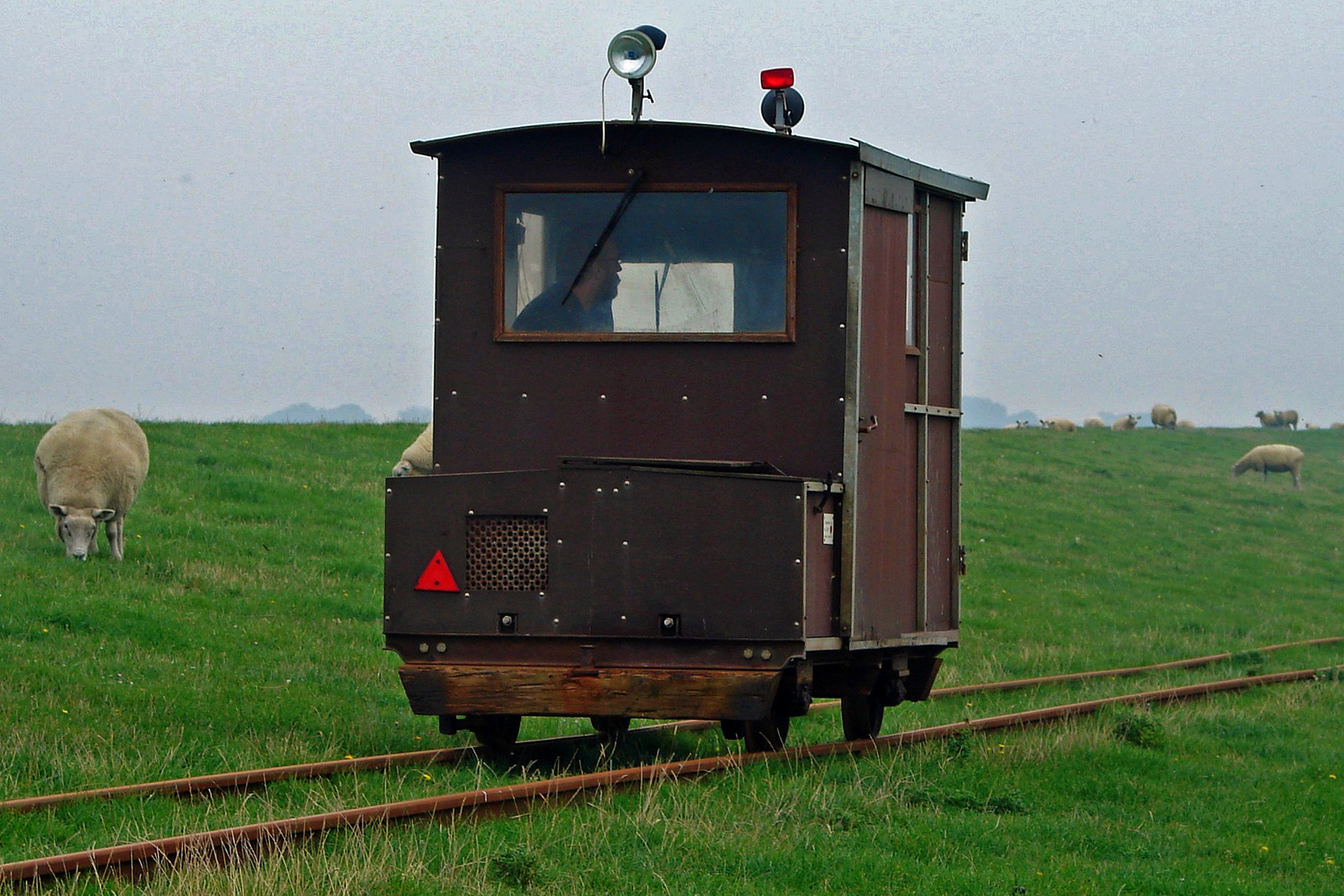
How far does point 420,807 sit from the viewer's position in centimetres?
707

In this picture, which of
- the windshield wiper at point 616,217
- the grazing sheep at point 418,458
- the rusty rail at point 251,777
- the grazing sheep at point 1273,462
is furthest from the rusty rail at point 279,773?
the grazing sheep at point 1273,462

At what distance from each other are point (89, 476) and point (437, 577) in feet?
38.2

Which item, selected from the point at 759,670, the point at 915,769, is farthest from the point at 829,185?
the point at 915,769

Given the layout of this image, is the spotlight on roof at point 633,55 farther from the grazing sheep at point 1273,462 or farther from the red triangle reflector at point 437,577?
the grazing sheep at point 1273,462

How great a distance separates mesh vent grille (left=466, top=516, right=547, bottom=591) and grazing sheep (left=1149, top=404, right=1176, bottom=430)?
7353 centimetres

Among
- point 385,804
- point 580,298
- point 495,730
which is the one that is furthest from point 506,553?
point 385,804

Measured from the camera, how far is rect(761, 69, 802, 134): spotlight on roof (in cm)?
980

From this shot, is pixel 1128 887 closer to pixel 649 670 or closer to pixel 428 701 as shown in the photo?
pixel 649 670

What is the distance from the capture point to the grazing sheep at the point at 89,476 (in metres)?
18.3

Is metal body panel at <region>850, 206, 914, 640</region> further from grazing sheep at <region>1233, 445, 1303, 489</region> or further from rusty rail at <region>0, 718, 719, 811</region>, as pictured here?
grazing sheep at <region>1233, 445, 1303, 489</region>

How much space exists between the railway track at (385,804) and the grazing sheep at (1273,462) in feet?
136

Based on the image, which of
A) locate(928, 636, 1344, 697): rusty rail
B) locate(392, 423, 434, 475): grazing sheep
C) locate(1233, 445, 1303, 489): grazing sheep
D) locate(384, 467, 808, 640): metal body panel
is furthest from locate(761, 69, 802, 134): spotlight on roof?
locate(1233, 445, 1303, 489): grazing sheep

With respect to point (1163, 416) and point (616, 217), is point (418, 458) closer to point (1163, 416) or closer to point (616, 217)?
point (616, 217)

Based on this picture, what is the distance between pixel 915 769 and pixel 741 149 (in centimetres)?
363
